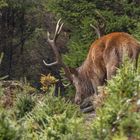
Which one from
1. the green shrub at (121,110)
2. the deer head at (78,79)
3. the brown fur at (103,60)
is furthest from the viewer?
the deer head at (78,79)

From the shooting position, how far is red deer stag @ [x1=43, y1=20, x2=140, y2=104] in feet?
35.1

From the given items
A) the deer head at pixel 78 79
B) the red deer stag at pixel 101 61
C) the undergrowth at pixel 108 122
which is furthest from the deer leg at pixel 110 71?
the undergrowth at pixel 108 122

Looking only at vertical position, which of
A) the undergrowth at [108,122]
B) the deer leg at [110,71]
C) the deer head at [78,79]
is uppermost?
the undergrowth at [108,122]

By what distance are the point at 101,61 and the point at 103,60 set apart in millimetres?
108

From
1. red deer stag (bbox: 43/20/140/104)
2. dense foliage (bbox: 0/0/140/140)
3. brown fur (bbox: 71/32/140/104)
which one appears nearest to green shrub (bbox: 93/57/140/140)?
dense foliage (bbox: 0/0/140/140)

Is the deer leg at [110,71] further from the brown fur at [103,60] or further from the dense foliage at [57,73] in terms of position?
the dense foliage at [57,73]

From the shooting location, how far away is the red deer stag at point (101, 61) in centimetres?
1071

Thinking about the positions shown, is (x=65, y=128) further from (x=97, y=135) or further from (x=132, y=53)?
(x=132, y=53)

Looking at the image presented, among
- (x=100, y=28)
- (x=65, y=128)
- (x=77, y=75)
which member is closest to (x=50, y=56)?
(x=100, y=28)

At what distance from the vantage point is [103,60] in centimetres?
1125

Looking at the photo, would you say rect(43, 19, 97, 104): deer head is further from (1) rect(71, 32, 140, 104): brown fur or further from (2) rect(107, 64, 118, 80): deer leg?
(2) rect(107, 64, 118, 80): deer leg

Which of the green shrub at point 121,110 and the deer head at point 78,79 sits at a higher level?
the green shrub at point 121,110

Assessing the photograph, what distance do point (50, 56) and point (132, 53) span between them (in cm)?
1485

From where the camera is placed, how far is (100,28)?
13984mm
